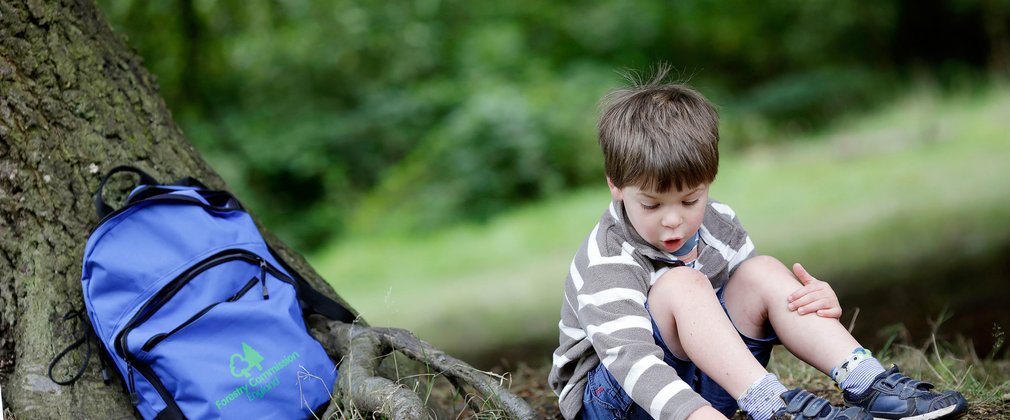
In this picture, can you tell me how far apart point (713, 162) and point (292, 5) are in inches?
323

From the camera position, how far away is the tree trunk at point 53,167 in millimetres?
2467

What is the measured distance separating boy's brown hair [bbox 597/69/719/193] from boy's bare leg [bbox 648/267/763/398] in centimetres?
23

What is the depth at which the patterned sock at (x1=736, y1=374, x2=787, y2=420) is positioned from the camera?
6.43ft

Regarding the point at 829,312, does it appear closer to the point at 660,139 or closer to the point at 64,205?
the point at 660,139

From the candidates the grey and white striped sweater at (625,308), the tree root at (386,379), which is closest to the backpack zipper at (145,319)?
the tree root at (386,379)

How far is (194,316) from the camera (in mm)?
2416

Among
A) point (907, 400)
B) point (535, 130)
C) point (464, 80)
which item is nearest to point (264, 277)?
point (907, 400)

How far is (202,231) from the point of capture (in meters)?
2.56

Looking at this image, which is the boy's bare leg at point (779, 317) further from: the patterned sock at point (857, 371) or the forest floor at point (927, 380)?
the forest floor at point (927, 380)

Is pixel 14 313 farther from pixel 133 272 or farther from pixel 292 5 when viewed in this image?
pixel 292 5

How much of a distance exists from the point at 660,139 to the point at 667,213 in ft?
0.57

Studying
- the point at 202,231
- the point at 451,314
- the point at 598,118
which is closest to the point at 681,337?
the point at 598,118

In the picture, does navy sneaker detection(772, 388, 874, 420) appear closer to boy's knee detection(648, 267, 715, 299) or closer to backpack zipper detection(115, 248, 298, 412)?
boy's knee detection(648, 267, 715, 299)

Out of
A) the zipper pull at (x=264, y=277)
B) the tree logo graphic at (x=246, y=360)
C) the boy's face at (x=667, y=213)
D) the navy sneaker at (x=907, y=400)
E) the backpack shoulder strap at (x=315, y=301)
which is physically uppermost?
the boy's face at (x=667, y=213)
